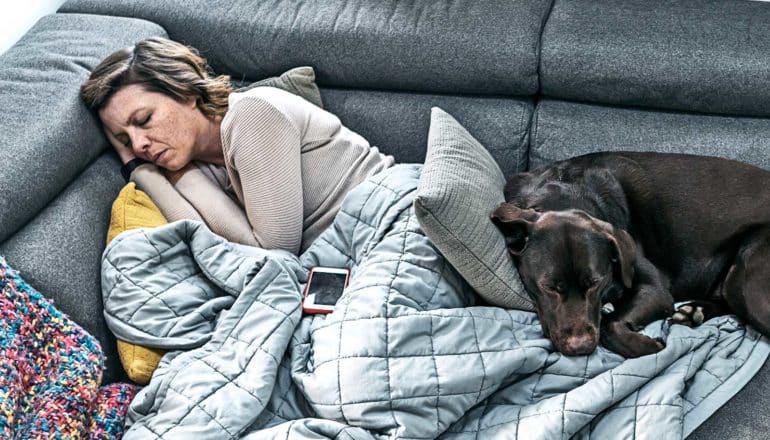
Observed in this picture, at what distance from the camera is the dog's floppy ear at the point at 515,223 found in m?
1.84

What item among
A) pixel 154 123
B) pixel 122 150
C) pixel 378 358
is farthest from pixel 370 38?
pixel 378 358

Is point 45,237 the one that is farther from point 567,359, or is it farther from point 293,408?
point 567,359

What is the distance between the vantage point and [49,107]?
2.12m

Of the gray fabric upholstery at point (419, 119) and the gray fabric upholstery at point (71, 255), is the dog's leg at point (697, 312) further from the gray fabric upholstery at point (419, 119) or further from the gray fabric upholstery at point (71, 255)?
the gray fabric upholstery at point (71, 255)

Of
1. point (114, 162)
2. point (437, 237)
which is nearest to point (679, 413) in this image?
point (437, 237)

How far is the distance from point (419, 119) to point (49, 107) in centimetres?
106

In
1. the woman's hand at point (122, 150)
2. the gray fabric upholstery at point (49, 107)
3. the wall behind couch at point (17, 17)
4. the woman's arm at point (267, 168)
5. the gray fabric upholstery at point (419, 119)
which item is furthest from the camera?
the wall behind couch at point (17, 17)

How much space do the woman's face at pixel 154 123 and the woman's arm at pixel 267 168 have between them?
170 mm

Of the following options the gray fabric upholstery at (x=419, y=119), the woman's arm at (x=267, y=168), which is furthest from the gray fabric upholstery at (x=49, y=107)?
the gray fabric upholstery at (x=419, y=119)

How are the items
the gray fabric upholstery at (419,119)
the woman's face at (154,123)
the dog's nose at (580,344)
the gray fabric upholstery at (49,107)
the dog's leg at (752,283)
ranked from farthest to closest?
1. the gray fabric upholstery at (419,119)
2. the woman's face at (154,123)
3. the gray fabric upholstery at (49,107)
4. the dog's leg at (752,283)
5. the dog's nose at (580,344)

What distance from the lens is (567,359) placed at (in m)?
1.75

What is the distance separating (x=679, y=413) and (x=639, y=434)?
0.10 m

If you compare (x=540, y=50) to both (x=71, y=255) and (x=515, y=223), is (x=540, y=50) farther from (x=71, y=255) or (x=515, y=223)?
(x=71, y=255)

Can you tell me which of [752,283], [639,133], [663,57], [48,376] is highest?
[663,57]
